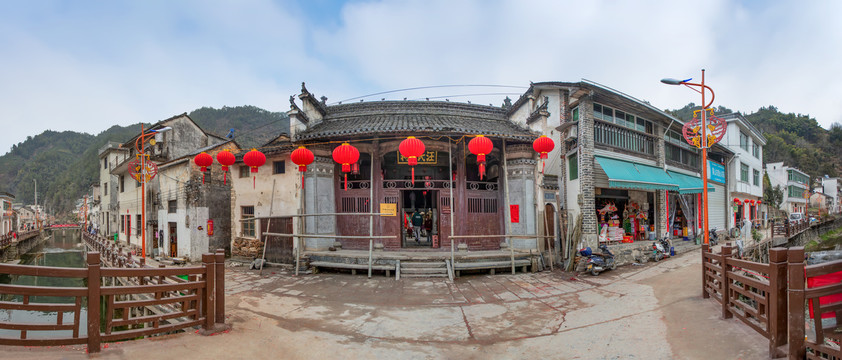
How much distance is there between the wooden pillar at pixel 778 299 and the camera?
3957 mm

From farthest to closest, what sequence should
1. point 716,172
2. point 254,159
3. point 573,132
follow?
1. point 716,172
2. point 573,132
3. point 254,159

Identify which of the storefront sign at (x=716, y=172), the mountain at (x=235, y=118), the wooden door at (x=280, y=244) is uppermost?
the mountain at (x=235, y=118)

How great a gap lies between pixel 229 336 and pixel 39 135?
140534 mm

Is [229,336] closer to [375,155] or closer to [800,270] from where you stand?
[800,270]

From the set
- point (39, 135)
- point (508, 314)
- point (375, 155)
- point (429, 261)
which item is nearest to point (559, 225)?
point (429, 261)

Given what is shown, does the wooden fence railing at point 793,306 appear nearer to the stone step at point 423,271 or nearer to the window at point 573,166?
the stone step at point 423,271

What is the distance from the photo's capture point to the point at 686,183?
15219 mm

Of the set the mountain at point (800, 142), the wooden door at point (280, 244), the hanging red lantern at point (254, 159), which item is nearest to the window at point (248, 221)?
the wooden door at point (280, 244)

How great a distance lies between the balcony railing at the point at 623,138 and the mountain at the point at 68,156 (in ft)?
132

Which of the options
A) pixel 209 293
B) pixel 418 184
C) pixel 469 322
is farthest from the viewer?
pixel 418 184

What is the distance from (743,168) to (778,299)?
960 inches

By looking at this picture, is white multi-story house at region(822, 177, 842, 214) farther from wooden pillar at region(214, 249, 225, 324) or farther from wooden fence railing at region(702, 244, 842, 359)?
wooden pillar at region(214, 249, 225, 324)

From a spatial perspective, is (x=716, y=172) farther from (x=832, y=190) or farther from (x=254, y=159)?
(x=832, y=190)

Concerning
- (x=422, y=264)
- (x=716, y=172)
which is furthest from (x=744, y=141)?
(x=422, y=264)
